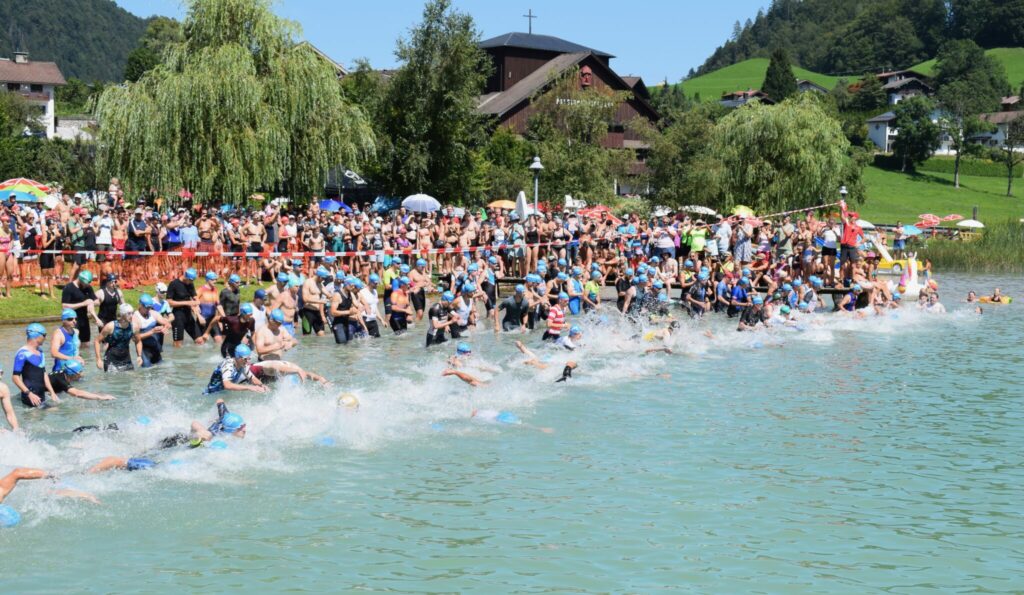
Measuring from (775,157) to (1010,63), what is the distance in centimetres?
13400

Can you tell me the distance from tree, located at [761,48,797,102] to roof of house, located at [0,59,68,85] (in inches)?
3077

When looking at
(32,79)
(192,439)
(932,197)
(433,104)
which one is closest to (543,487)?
(192,439)

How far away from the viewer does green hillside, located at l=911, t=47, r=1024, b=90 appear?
152375 mm

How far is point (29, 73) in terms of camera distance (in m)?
105

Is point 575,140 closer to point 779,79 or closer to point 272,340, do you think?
point 272,340

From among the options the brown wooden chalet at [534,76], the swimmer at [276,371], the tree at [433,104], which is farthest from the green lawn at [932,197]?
the swimmer at [276,371]

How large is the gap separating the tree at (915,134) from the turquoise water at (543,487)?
80.8m

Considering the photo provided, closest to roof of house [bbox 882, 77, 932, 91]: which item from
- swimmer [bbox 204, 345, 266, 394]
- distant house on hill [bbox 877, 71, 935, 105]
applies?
distant house on hill [bbox 877, 71, 935, 105]

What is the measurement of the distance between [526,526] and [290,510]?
8.44ft

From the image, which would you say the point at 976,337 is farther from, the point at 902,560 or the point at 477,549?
the point at 477,549

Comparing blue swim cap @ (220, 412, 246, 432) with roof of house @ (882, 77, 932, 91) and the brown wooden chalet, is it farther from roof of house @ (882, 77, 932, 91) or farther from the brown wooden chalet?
roof of house @ (882, 77, 932, 91)

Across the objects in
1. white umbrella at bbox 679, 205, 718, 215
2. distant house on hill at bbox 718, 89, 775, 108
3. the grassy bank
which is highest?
distant house on hill at bbox 718, 89, 775, 108

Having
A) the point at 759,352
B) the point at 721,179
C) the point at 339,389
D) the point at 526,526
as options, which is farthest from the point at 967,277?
the point at 526,526

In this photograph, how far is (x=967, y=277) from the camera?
133 feet
